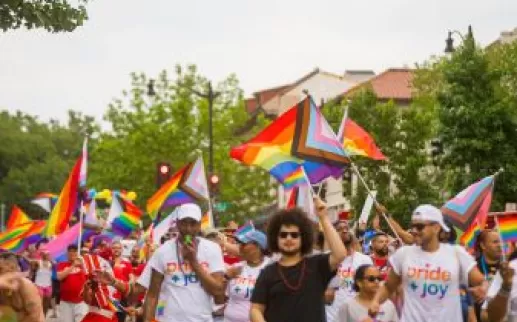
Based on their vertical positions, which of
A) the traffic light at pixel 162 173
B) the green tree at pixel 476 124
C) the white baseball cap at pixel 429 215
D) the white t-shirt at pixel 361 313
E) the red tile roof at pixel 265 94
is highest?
the red tile roof at pixel 265 94

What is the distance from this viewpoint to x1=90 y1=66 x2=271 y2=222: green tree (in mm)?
69438

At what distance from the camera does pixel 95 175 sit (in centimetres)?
7731

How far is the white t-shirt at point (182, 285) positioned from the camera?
1269 centimetres

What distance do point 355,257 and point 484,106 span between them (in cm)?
2484

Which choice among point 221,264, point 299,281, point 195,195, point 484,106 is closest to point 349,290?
point 221,264

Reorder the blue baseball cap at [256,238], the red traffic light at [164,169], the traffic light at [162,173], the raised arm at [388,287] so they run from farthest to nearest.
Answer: the red traffic light at [164,169]
the traffic light at [162,173]
the blue baseball cap at [256,238]
the raised arm at [388,287]

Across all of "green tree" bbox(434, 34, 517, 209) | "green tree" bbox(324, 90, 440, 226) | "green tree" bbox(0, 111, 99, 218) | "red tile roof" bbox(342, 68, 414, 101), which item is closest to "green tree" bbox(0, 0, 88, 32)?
"green tree" bbox(434, 34, 517, 209)

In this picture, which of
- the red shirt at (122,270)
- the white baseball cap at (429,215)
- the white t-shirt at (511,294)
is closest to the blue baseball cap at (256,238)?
the white baseball cap at (429,215)

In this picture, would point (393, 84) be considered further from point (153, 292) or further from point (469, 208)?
point (153, 292)

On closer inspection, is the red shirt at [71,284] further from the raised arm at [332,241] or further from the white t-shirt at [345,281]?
the raised arm at [332,241]

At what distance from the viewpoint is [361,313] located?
12.5m

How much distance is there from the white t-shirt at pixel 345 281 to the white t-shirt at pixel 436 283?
9.36 feet

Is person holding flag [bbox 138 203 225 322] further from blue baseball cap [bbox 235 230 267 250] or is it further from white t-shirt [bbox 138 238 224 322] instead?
blue baseball cap [bbox 235 230 267 250]

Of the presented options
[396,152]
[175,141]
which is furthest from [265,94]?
[396,152]
